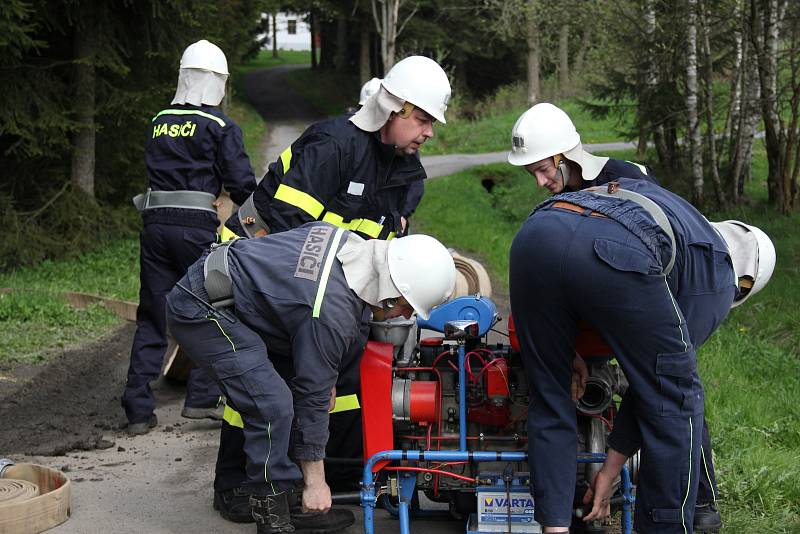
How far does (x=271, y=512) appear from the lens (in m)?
4.72

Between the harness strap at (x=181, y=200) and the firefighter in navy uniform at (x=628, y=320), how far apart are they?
3460 mm

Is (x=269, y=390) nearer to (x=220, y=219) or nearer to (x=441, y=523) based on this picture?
(x=441, y=523)

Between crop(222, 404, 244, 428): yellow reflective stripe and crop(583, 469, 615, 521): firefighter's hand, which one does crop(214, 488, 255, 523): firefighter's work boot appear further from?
crop(583, 469, 615, 521): firefighter's hand

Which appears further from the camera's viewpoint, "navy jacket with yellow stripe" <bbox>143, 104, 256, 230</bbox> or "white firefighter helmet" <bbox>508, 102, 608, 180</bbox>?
"navy jacket with yellow stripe" <bbox>143, 104, 256, 230</bbox>

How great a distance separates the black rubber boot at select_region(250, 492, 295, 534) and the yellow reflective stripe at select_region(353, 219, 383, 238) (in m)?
1.61

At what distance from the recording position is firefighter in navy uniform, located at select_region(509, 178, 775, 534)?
13.0 feet

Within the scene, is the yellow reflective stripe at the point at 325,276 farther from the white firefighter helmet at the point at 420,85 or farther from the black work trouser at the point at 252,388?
the white firefighter helmet at the point at 420,85


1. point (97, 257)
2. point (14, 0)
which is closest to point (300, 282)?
point (14, 0)

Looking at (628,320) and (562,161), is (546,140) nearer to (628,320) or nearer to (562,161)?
(562,161)

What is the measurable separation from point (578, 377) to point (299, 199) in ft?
5.90

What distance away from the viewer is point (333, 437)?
537cm

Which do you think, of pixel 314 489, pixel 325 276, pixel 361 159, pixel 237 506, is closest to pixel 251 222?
pixel 361 159

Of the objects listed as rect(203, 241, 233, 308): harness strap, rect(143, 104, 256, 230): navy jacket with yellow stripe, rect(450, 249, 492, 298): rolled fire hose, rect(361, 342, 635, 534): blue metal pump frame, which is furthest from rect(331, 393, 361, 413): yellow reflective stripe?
rect(143, 104, 256, 230): navy jacket with yellow stripe

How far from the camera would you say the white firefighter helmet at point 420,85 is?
5.44m
